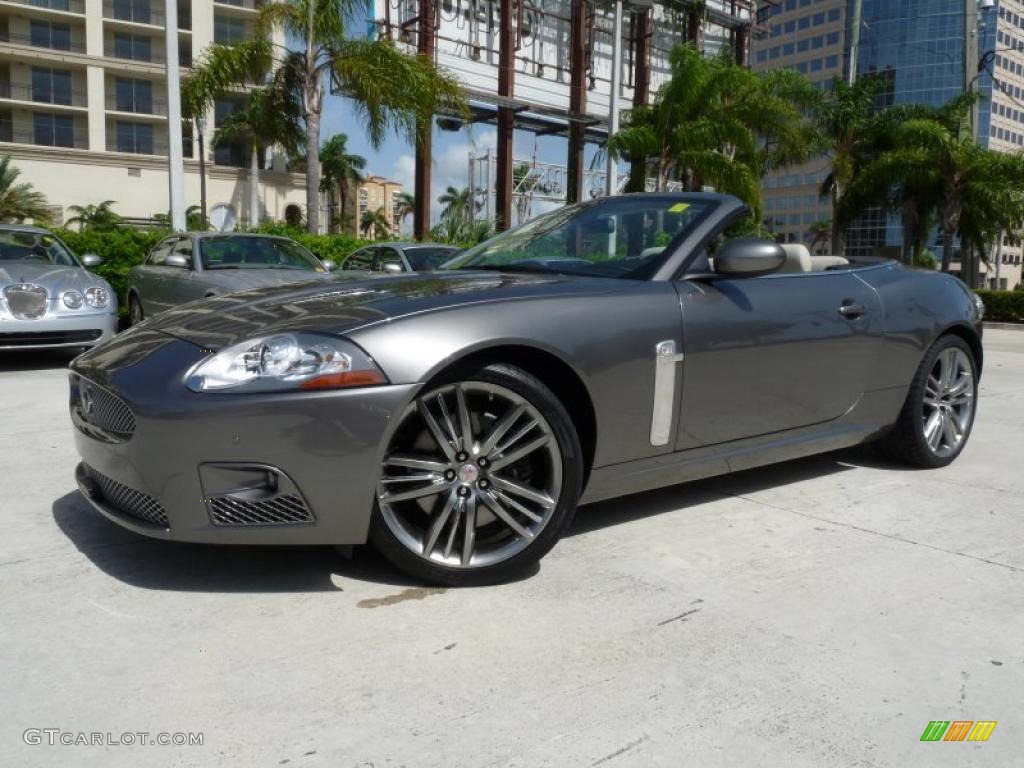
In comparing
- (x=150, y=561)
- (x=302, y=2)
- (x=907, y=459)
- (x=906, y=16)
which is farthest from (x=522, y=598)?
(x=906, y=16)

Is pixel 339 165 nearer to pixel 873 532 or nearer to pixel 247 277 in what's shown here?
pixel 247 277

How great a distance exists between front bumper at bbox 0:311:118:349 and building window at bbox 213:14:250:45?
5006 cm

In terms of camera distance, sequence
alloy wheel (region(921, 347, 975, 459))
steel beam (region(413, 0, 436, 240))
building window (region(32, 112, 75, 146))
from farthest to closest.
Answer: building window (region(32, 112, 75, 146)) < steel beam (region(413, 0, 436, 240)) < alloy wheel (region(921, 347, 975, 459))

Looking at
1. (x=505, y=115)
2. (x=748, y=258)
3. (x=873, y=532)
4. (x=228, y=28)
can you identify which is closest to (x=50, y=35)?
(x=228, y=28)

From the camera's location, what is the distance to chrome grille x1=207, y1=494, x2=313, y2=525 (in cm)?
254

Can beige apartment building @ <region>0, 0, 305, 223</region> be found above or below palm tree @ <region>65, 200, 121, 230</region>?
above

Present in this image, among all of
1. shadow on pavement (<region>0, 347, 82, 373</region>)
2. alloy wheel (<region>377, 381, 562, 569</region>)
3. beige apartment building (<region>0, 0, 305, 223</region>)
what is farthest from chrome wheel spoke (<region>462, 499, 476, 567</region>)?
beige apartment building (<region>0, 0, 305, 223</region>)

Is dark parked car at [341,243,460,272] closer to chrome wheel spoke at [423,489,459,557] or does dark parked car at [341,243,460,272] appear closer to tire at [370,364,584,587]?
tire at [370,364,584,587]

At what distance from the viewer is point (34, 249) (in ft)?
28.0

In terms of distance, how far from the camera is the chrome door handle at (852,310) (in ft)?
12.6

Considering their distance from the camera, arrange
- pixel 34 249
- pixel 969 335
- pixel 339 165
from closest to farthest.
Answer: pixel 969 335 < pixel 34 249 < pixel 339 165

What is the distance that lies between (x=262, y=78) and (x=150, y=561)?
54.8ft

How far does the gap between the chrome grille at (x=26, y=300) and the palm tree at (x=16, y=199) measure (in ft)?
143

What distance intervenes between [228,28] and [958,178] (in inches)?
1685
